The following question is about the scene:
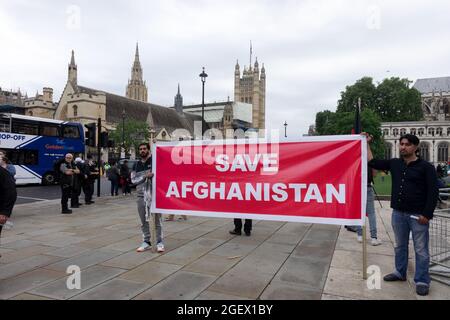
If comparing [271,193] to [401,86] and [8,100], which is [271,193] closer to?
[401,86]

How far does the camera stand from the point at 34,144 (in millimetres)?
21016

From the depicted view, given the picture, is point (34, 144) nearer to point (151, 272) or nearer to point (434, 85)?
point (151, 272)

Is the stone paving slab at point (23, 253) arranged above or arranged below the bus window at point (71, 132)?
Result: below

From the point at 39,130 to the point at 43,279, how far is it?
1999cm

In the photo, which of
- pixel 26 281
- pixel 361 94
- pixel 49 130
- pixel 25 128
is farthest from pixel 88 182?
pixel 361 94

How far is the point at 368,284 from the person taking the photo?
14.2 feet

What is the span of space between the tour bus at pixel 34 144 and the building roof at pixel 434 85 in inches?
4631

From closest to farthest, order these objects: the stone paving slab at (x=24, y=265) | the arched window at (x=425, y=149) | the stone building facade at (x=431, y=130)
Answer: the stone paving slab at (x=24, y=265), the stone building facade at (x=431, y=130), the arched window at (x=425, y=149)

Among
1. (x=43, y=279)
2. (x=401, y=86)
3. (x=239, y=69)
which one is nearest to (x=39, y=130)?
(x=43, y=279)

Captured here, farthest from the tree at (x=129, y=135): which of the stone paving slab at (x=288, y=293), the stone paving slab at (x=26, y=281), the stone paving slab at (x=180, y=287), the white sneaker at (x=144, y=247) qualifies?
the stone paving slab at (x=288, y=293)

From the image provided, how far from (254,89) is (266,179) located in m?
122

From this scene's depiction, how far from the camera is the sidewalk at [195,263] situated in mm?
4090

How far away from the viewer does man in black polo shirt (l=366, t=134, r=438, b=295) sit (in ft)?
13.3

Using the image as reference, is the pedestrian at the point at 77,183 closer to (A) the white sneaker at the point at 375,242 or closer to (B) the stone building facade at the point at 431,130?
(A) the white sneaker at the point at 375,242
